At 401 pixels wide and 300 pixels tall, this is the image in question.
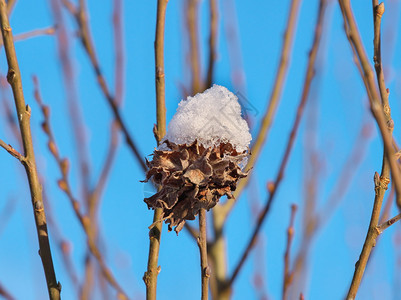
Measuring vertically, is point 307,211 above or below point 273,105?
below

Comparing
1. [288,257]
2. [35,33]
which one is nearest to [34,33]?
[35,33]

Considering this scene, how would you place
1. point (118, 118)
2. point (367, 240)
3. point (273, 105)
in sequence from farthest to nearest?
point (273, 105)
point (118, 118)
point (367, 240)

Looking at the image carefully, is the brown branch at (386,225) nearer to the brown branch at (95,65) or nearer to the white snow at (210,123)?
the white snow at (210,123)

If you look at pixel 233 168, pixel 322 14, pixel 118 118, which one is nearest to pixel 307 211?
pixel 322 14

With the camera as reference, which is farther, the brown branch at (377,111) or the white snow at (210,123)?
the white snow at (210,123)

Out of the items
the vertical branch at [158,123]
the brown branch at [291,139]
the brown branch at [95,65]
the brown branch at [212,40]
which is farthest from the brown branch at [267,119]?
the vertical branch at [158,123]

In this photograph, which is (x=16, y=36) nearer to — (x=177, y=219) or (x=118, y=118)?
(x=118, y=118)
